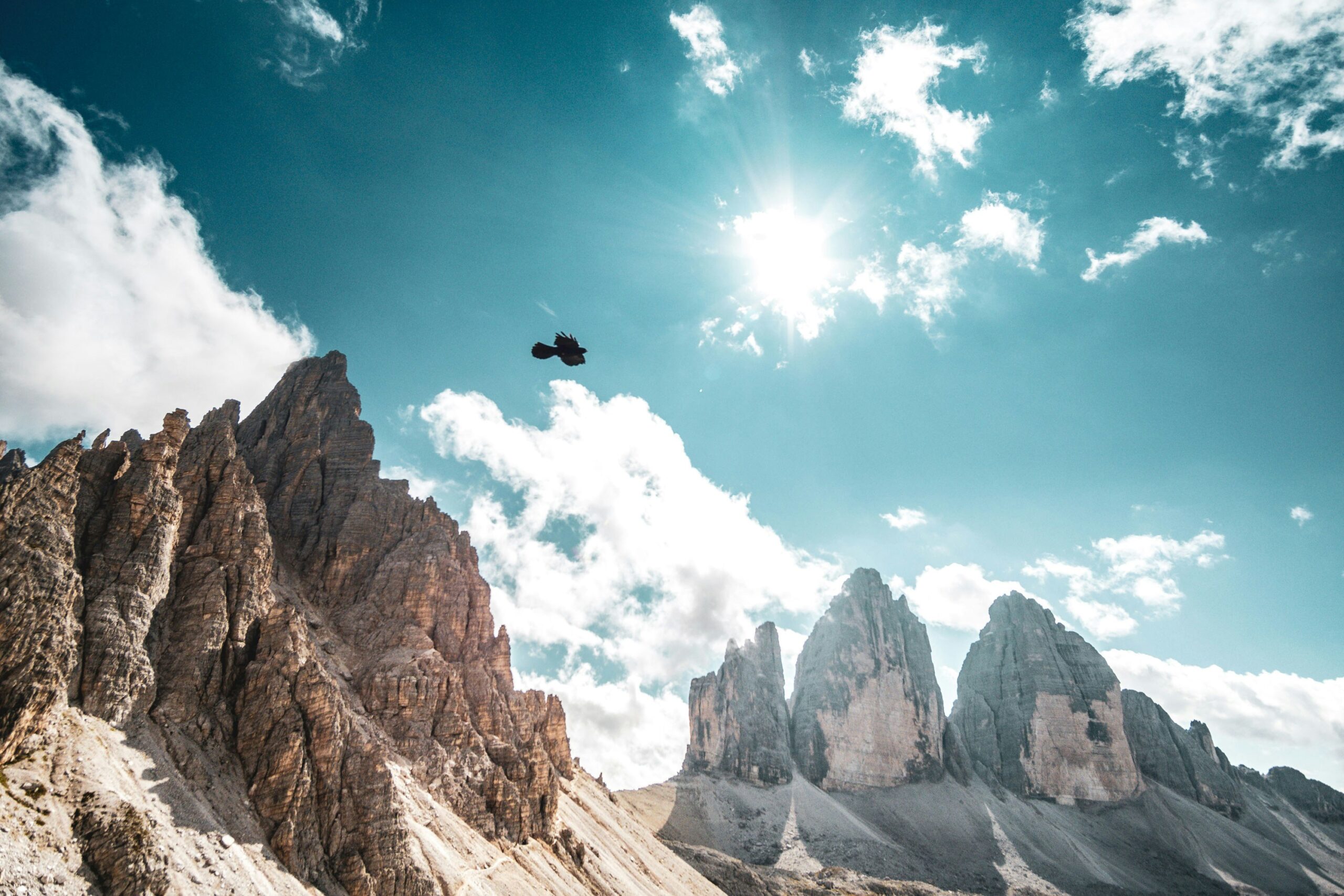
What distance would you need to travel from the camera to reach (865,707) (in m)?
179

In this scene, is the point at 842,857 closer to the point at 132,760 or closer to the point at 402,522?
the point at 402,522

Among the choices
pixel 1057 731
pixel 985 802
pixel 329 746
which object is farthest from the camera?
pixel 1057 731

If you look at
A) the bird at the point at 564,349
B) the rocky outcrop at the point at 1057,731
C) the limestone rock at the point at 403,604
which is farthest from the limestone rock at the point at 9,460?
the rocky outcrop at the point at 1057,731

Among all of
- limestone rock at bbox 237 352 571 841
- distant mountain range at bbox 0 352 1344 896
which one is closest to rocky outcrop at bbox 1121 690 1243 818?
distant mountain range at bbox 0 352 1344 896

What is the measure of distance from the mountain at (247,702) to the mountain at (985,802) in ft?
184

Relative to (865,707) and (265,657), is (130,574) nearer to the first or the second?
(265,657)

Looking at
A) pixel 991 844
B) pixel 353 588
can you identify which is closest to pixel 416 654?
pixel 353 588

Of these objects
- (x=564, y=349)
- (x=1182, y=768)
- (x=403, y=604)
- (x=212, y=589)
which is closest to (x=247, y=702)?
(x=212, y=589)

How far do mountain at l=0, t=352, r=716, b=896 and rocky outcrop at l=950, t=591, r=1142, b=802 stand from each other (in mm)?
128545

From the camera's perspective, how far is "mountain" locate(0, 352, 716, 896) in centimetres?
3706

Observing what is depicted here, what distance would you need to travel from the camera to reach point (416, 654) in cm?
7325

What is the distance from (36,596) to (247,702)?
15037 millimetres

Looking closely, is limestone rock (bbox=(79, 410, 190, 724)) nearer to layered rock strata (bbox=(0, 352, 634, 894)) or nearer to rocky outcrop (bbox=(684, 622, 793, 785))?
layered rock strata (bbox=(0, 352, 634, 894))

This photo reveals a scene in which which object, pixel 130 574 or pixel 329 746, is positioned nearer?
pixel 130 574
